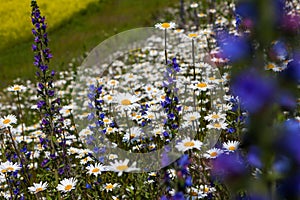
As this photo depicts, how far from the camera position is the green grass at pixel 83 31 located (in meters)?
13.4

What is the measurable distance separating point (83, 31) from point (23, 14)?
405cm

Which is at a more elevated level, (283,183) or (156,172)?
(283,183)

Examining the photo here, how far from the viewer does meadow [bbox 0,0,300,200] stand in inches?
32.0

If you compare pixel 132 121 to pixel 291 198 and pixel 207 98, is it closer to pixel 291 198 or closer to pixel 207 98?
pixel 207 98

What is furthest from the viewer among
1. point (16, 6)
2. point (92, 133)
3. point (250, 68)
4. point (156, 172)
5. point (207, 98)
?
point (16, 6)

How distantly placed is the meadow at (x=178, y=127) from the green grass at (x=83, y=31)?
3.55 metres

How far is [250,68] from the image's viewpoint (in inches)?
32.3

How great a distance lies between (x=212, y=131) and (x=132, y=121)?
897 mm

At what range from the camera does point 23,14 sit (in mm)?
18859

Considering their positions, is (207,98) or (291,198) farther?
(207,98)

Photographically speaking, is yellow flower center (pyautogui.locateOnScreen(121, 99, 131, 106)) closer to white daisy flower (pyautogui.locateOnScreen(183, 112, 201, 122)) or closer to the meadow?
the meadow

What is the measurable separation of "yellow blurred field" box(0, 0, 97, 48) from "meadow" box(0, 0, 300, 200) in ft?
29.1

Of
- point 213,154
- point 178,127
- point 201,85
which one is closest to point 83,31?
point 201,85

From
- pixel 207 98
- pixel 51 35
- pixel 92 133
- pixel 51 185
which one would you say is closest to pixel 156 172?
pixel 51 185
